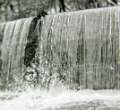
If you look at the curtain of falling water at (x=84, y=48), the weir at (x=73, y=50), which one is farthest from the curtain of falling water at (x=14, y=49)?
the curtain of falling water at (x=84, y=48)

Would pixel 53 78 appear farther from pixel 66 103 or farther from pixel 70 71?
pixel 66 103

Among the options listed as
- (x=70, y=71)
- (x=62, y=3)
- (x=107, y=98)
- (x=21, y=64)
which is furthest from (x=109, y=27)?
(x=62, y=3)

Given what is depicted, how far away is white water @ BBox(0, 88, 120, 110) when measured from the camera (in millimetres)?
6062

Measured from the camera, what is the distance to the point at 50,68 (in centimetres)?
830

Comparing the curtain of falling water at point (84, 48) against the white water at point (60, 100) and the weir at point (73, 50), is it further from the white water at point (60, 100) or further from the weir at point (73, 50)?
the white water at point (60, 100)

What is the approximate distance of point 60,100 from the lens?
6.92m

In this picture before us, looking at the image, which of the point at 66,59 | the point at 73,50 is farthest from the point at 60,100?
the point at 73,50

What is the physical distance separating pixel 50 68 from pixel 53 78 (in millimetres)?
298

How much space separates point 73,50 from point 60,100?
5.12 ft

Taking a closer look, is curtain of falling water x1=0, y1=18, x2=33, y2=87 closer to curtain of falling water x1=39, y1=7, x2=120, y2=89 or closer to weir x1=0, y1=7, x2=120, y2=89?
weir x1=0, y1=7, x2=120, y2=89

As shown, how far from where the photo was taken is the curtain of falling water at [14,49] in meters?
8.80

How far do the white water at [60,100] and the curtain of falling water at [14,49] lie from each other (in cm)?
70

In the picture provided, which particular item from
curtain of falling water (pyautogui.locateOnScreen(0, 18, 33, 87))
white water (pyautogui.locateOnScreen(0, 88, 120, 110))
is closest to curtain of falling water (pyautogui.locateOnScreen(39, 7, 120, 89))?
white water (pyautogui.locateOnScreen(0, 88, 120, 110))

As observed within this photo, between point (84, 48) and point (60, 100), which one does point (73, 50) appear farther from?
point (60, 100)
